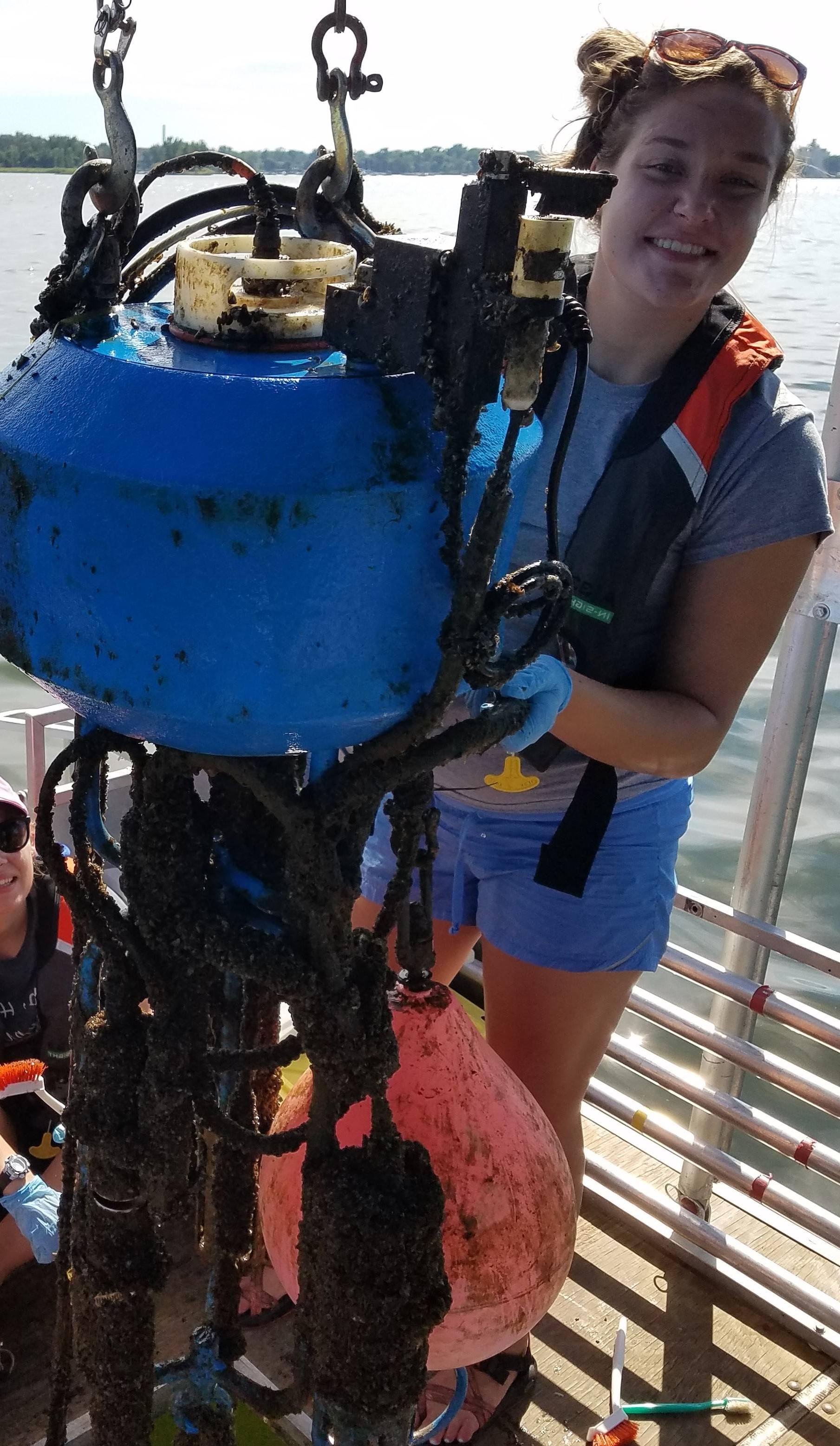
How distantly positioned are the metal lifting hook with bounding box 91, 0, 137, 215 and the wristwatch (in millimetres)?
2174

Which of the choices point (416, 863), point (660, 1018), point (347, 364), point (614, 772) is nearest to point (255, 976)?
point (416, 863)

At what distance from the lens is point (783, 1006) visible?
254 cm

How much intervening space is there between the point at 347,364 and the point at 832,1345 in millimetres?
2350

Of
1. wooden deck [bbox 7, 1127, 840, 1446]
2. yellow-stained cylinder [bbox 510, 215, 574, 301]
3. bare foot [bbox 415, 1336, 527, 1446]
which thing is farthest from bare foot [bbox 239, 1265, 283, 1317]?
yellow-stained cylinder [bbox 510, 215, 574, 301]

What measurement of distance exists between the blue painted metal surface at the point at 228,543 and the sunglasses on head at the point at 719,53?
→ 1.13 m

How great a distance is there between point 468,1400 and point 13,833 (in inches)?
59.8

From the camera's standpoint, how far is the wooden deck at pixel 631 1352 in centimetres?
233

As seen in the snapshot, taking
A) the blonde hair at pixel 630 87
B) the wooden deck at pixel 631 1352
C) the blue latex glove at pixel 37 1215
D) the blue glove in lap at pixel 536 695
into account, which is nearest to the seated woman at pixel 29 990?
the blue latex glove at pixel 37 1215

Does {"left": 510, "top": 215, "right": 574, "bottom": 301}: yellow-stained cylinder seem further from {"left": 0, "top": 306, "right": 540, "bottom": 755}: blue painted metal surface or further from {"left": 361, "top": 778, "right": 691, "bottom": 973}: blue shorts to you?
{"left": 361, "top": 778, "right": 691, "bottom": 973}: blue shorts

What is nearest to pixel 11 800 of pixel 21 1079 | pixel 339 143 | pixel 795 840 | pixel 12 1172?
pixel 21 1079

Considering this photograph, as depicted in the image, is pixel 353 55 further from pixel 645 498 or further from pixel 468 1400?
pixel 468 1400

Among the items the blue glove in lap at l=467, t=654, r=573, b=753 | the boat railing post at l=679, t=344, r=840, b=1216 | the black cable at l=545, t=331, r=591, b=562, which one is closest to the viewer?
the black cable at l=545, t=331, r=591, b=562

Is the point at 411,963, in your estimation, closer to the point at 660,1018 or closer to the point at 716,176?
the point at 716,176

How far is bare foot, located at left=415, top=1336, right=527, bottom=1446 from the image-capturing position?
219 centimetres
